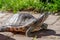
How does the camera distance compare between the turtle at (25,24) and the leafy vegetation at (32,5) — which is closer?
the turtle at (25,24)

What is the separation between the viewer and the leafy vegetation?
6598 millimetres

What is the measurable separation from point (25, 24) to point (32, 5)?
3161 mm

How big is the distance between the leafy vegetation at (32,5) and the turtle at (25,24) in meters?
2.71

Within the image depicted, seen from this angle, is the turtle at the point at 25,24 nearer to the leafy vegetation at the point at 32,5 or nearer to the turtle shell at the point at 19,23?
the turtle shell at the point at 19,23

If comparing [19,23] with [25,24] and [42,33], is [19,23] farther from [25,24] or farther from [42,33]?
[42,33]

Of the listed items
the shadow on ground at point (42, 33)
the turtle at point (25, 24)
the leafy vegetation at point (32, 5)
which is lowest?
the shadow on ground at point (42, 33)

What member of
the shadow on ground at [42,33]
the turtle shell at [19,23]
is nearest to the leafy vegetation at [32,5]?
the shadow on ground at [42,33]

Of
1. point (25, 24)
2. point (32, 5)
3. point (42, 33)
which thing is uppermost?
point (32, 5)

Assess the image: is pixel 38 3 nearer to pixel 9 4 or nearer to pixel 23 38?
pixel 9 4

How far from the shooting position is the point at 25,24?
12.2 ft

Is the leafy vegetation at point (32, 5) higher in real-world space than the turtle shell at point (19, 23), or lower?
higher

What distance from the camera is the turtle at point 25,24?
3.70 m

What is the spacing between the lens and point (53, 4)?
22.4 feet

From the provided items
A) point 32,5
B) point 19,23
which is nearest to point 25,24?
point 19,23
